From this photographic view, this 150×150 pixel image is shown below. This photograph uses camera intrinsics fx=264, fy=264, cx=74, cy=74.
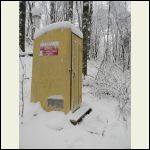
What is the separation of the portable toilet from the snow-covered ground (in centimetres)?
19

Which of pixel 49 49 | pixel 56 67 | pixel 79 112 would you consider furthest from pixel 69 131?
pixel 49 49

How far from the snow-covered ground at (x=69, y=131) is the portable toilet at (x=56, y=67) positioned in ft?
0.61

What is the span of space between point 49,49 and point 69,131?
1.36 meters

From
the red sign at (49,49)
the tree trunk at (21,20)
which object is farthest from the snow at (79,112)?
the tree trunk at (21,20)

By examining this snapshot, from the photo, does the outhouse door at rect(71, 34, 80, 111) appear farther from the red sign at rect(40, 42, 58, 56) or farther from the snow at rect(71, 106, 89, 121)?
the red sign at rect(40, 42, 58, 56)

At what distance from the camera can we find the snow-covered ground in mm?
3457

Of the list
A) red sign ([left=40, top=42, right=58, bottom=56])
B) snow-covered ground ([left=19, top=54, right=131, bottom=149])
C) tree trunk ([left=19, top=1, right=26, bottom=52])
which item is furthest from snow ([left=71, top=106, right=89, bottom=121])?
tree trunk ([left=19, top=1, right=26, bottom=52])

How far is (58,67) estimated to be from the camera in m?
4.18

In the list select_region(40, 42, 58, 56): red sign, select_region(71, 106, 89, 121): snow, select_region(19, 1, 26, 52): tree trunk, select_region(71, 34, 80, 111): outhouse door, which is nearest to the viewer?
select_region(71, 106, 89, 121): snow

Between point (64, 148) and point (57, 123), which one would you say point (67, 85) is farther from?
point (64, 148)

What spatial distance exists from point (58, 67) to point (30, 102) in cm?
86

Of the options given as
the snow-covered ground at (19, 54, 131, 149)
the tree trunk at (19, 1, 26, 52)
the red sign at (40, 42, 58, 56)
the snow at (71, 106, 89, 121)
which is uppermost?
the tree trunk at (19, 1, 26, 52)

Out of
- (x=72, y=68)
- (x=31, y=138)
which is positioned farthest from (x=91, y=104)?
(x=31, y=138)

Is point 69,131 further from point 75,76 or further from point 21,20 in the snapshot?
point 21,20
